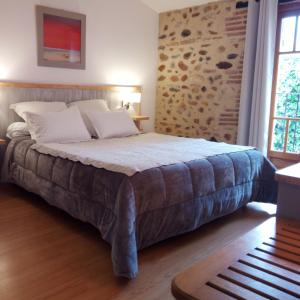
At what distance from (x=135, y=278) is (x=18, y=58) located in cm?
289

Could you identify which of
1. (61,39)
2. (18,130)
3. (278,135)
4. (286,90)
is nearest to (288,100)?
(286,90)

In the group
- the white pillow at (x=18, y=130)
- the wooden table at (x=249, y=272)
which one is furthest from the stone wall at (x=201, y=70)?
the wooden table at (x=249, y=272)

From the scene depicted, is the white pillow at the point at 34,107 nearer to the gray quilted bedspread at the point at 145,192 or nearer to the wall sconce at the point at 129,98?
the gray quilted bedspread at the point at 145,192

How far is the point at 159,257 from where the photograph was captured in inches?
89.3

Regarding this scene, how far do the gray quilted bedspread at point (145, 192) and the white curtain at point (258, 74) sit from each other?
3.14 ft

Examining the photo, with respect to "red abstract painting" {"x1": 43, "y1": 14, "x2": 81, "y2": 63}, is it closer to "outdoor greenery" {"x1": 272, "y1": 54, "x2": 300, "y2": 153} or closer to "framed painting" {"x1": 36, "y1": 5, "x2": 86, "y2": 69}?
"framed painting" {"x1": 36, "y1": 5, "x2": 86, "y2": 69}

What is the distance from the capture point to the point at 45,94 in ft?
13.0

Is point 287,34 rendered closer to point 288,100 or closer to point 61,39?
point 288,100

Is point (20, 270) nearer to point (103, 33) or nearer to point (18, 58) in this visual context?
point (18, 58)

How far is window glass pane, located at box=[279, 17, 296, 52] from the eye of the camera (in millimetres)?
3979

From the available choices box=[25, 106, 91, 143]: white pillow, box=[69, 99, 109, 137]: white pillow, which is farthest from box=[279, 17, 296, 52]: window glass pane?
box=[25, 106, 91, 143]: white pillow

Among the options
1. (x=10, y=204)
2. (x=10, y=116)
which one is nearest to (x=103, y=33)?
(x=10, y=116)

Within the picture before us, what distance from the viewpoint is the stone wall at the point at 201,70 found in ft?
14.4

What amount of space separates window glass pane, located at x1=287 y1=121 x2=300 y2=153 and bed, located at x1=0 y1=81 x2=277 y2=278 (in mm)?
1149
